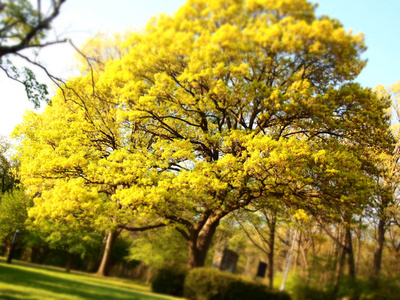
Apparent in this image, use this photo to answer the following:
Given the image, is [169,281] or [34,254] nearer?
[169,281]

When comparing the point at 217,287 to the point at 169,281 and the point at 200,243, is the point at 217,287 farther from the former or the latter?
the point at 200,243

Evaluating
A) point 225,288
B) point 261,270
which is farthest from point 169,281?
point 261,270

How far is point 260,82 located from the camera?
11.8 m

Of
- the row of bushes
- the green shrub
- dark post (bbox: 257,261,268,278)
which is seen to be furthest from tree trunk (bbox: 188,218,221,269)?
dark post (bbox: 257,261,268,278)

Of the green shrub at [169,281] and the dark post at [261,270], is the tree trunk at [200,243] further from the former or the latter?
the dark post at [261,270]

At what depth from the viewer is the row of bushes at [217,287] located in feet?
33.9

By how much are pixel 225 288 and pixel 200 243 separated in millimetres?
3986

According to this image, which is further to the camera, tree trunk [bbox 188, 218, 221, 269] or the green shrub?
tree trunk [bbox 188, 218, 221, 269]

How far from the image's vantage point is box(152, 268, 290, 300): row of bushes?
33.9ft

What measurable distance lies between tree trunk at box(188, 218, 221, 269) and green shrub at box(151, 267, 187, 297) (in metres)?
1.62

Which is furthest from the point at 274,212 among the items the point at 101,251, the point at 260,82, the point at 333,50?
the point at 101,251

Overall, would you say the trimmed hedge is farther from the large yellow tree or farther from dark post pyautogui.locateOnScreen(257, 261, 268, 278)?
the large yellow tree

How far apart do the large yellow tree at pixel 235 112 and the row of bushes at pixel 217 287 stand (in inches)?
91.0

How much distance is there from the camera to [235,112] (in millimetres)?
13945
